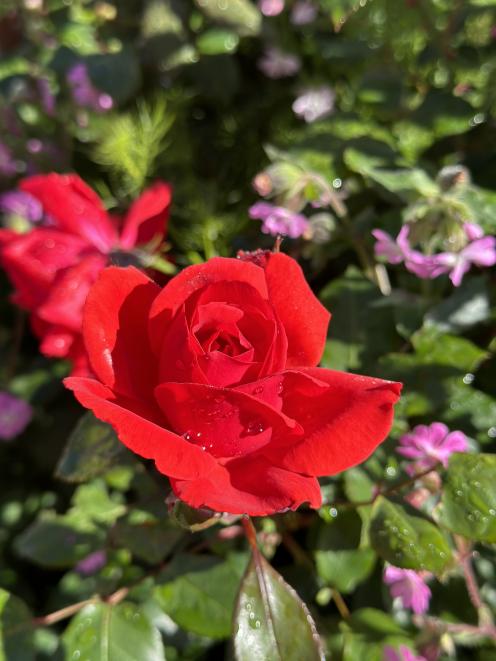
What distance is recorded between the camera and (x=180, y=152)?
2.68ft

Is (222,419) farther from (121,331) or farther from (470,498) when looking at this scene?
(470,498)

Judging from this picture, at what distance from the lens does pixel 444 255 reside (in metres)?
0.56

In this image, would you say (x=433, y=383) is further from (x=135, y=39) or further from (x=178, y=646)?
(x=135, y=39)

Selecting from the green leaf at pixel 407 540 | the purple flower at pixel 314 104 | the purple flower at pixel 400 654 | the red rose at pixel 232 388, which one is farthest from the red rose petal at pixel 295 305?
the purple flower at pixel 314 104

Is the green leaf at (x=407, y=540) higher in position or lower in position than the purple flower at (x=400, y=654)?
higher

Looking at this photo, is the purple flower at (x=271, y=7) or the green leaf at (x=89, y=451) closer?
the green leaf at (x=89, y=451)

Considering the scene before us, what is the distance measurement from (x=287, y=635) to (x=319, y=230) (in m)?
0.35

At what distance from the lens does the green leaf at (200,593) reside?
0.52 meters

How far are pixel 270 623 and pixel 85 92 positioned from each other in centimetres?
65

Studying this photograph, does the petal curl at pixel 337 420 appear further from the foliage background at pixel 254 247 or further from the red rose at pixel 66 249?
the red rose at pixel 66 249

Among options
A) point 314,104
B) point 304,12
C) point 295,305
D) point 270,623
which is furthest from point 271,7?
point 270,623

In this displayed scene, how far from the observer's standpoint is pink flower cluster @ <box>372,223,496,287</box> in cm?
55

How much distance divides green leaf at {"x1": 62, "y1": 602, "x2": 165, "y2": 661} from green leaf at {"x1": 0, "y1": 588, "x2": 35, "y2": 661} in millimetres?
34

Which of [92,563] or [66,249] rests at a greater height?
[66,249]
